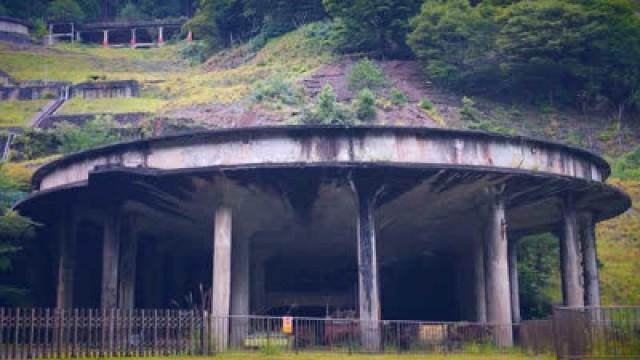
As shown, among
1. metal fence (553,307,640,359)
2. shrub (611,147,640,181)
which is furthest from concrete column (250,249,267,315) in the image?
shrub (611,147,640,181)

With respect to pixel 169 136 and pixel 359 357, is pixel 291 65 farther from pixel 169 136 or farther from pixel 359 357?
pixel 359 357

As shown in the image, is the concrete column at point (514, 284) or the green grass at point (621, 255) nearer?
the concrete column at point (514, 284)

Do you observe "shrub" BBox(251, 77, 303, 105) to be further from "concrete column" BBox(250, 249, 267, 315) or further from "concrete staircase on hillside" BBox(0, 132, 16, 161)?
"concrete column" BBox(250, 249, 267, 315)

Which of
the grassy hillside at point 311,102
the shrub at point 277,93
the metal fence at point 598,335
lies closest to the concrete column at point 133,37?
the grassy hillside at point 311,102

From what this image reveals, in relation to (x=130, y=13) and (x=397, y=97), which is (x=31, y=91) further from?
(x=130, y=13)

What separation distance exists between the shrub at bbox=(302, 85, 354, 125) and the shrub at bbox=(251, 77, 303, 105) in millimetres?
6191

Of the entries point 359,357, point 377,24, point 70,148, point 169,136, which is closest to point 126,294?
point 169,136

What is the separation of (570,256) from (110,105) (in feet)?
176

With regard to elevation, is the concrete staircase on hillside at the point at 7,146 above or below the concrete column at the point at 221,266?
above

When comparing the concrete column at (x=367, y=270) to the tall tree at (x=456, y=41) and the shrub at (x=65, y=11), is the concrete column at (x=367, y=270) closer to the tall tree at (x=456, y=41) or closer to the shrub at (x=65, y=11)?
the tall tree at (x=456, y=41)

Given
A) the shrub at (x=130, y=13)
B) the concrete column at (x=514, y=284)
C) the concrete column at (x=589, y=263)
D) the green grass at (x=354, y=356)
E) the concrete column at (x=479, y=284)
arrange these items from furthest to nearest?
the shrub at (x=130, y=13) < the concrete column at (x=514, y=284) < the concrete column at (x=479, y=284) < the concrete column at (x=589, y=263) < the green grass at (x=354, y=356)

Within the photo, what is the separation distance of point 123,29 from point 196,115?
2129 inches

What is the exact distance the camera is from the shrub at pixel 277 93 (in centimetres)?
6281

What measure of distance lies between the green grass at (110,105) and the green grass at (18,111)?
111 inches
